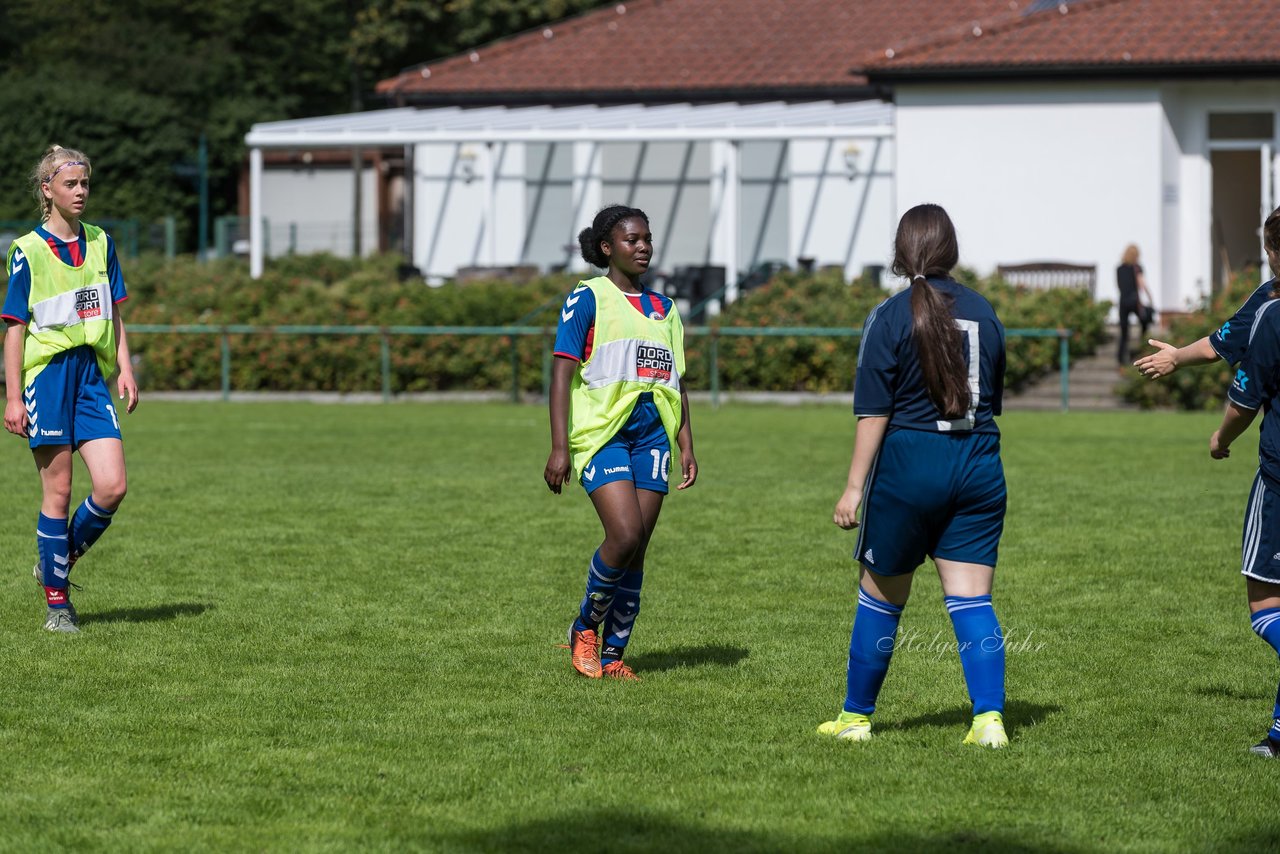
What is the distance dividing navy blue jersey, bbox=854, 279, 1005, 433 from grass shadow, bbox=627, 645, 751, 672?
2178 millimetres

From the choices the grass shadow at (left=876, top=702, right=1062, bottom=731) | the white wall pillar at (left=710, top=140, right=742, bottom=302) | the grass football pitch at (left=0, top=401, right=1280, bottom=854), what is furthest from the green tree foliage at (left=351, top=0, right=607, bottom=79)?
the grass shadow at (left=876, top=702, right=1062, bottom=731)

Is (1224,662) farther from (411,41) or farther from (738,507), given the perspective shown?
(411,41)

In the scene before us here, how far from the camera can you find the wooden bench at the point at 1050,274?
1065 inches

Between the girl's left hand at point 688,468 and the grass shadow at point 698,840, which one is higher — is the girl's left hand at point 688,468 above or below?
above

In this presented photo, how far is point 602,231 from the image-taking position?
7223mm

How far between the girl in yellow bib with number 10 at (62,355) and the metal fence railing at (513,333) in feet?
50.2

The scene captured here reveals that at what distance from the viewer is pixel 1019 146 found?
28.1 metres

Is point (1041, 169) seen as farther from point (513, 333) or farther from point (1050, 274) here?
point (513, 333)

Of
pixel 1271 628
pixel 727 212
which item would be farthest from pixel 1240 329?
pixel 727 212

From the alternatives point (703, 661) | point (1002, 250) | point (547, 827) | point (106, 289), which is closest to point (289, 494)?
point (106, 289)

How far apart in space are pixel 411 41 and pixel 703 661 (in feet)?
162

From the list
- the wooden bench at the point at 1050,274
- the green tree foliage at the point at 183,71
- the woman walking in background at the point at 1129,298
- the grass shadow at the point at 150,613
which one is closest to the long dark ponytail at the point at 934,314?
the grass shadow at the point at 150,613

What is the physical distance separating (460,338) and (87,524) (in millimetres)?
16731

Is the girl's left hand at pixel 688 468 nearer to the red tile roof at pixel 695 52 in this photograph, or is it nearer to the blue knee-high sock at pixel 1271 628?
the blue knee-high sock at pixel 1271 628
